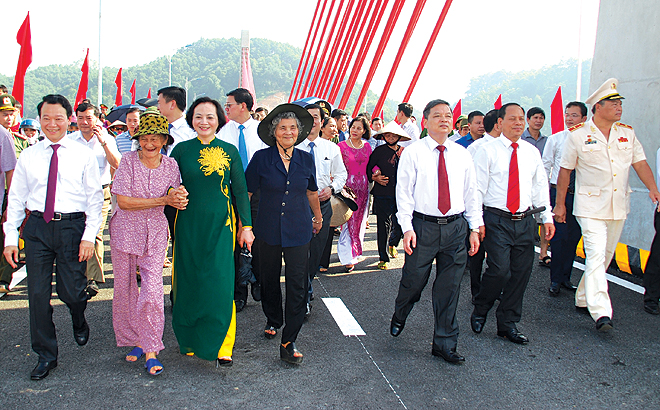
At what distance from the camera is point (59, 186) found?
356 centimetres

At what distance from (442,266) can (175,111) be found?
8.76 ft

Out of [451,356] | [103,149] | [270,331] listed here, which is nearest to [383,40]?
[103,149]

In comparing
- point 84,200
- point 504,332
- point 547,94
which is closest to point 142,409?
point 84,200

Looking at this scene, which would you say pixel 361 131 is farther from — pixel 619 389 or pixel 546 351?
pixel 619 389

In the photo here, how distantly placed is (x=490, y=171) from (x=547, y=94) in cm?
9968

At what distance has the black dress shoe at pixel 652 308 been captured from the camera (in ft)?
16.1

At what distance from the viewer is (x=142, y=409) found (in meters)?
3.02

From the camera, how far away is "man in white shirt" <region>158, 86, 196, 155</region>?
4836 mm

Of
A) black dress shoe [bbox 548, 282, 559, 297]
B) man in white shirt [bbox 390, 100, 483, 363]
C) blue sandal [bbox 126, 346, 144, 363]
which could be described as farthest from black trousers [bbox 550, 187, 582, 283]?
blue sandal [bbox 126, 346, 144, 363]

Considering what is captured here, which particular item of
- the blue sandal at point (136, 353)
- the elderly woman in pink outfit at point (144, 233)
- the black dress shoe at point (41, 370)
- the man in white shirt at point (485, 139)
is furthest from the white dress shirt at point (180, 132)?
the man in white shirt at point (485, 139)

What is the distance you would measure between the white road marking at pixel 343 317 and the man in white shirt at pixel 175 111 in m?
1.97

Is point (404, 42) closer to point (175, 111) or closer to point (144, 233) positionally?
point (175, 111)

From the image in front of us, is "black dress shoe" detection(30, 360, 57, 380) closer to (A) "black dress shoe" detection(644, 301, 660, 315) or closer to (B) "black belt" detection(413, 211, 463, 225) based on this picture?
(B) "black belt" detection(413, 211, 463, 225)

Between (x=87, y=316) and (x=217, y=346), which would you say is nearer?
(x=217, y=346)
